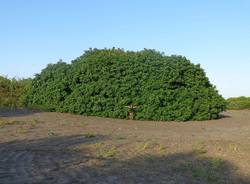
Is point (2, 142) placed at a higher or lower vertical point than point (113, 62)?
lower

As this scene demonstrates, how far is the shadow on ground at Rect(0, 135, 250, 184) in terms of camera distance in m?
8.58

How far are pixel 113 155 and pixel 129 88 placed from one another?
1069 centimetres

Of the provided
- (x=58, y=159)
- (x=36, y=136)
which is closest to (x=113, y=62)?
(x=36, y=136)

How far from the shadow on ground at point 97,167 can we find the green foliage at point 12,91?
40.5 feet

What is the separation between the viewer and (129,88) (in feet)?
71.6

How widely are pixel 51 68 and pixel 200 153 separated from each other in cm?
1226

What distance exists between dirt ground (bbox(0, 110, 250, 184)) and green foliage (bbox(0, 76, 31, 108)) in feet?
19.4

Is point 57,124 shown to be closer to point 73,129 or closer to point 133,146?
point 73,129

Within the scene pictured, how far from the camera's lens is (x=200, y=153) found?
12188 mm

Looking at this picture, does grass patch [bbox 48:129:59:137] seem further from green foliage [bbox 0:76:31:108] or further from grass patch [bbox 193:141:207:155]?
green foliage [bbox 0:76:31:108]

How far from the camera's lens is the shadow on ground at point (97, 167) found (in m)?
8.58

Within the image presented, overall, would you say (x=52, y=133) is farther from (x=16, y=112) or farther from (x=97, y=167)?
(x=16, y=112)

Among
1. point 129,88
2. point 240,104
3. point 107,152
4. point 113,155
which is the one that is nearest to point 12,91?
point 129,88

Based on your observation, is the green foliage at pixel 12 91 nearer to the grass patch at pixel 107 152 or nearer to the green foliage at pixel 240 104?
the grass patch at pixel 107 152
